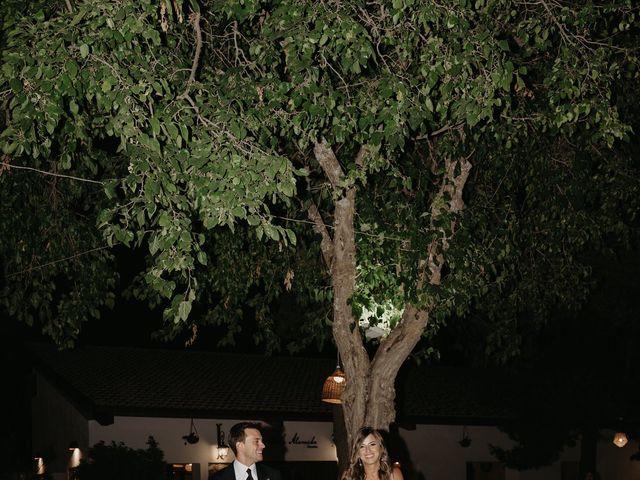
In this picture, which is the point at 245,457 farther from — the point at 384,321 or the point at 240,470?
the point at 384,321

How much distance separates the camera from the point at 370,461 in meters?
Result: 6.48

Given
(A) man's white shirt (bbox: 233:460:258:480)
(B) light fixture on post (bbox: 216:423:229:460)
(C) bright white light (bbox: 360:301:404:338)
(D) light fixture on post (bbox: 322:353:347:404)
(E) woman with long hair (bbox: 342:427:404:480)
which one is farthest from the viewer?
(B) light fixture on post (bbox: 216:423:229:460)

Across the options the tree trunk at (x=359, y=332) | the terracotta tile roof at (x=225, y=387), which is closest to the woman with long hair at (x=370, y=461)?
the tree trunk at (x=359, y=332)

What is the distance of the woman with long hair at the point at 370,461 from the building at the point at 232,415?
10389 mm

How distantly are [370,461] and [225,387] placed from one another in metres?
13.9

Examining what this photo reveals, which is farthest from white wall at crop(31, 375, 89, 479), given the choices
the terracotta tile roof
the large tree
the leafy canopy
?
the leafy canopy

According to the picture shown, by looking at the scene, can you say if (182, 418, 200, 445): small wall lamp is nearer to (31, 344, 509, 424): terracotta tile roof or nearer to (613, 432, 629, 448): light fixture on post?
(31, 344, 509, 424): terracotta tile roof

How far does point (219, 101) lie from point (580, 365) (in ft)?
48.4

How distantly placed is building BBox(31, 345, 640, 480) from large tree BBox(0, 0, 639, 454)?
608cm

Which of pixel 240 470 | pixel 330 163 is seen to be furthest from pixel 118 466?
pixel 240 470

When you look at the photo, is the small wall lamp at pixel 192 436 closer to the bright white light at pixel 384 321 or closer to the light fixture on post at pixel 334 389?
the light fixture on post at pixel 334 389

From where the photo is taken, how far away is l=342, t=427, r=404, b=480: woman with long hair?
21.2 ft

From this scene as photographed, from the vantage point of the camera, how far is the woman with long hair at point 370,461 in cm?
646

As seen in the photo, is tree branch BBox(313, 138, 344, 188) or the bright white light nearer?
tree branch BBox(313, 138, 344, 188)
